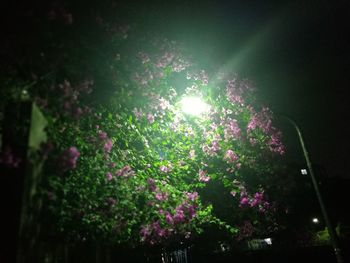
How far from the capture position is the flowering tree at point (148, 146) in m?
6.78

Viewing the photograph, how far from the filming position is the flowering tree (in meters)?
6.78

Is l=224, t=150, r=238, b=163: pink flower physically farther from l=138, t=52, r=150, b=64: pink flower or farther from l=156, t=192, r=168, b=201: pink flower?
l=138, t=52, r=150, b=64: pink flower

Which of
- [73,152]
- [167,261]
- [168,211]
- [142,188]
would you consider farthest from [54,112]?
[167,261]

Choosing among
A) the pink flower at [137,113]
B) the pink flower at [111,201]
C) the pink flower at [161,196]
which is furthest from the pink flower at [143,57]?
the pink flower at [161,196]

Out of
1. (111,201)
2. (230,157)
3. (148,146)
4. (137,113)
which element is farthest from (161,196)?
(230,157)

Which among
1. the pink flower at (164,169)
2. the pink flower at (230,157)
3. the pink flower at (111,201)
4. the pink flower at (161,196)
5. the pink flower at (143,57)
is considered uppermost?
the pink flower at (143,57)

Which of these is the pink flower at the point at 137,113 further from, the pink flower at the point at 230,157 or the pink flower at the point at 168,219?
the pink flower at the point at 230,157

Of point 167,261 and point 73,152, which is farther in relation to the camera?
point 167,261

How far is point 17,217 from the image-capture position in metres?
4.41

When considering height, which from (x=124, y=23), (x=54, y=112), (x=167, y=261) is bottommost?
(x=167, y=261)

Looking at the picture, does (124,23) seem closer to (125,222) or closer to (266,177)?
(125,222)

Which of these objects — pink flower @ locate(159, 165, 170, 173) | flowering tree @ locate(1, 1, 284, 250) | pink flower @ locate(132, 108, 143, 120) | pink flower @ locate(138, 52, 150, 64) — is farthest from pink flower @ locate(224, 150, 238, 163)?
pink flower @ locate(138, 52, 150, 64)

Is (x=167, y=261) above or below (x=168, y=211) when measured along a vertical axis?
below

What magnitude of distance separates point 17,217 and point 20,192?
0.34 meters
